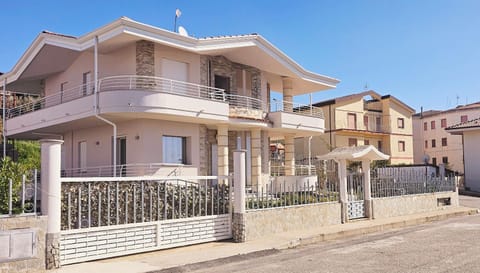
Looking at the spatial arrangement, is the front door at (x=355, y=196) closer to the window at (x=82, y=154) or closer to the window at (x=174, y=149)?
the window at (x=174, y=149)

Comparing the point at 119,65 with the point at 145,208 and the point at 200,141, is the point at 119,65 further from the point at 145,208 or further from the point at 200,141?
the point at 145,208

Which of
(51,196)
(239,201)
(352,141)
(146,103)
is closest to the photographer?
(51,196)

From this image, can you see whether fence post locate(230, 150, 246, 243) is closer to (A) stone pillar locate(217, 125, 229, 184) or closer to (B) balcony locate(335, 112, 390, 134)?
(A) stone pillar locate(217, 125, 229, 184)

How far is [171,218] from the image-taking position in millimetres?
11945

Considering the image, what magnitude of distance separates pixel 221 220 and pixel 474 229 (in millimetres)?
8606

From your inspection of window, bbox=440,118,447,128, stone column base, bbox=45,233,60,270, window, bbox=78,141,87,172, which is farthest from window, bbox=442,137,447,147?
stone column base, bbox=45,233,60,270

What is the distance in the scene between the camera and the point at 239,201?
42.7 ft

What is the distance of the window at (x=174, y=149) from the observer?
1978cm

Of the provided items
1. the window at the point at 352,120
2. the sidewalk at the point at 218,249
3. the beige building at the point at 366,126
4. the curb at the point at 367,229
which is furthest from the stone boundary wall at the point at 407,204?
the window at the point at 352,120

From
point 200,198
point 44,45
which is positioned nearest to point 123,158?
point 44,45

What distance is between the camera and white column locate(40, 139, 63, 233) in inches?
370

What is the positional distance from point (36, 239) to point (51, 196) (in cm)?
87

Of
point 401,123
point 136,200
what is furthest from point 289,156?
point 401,123

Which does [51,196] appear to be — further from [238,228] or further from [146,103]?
[146,103]
